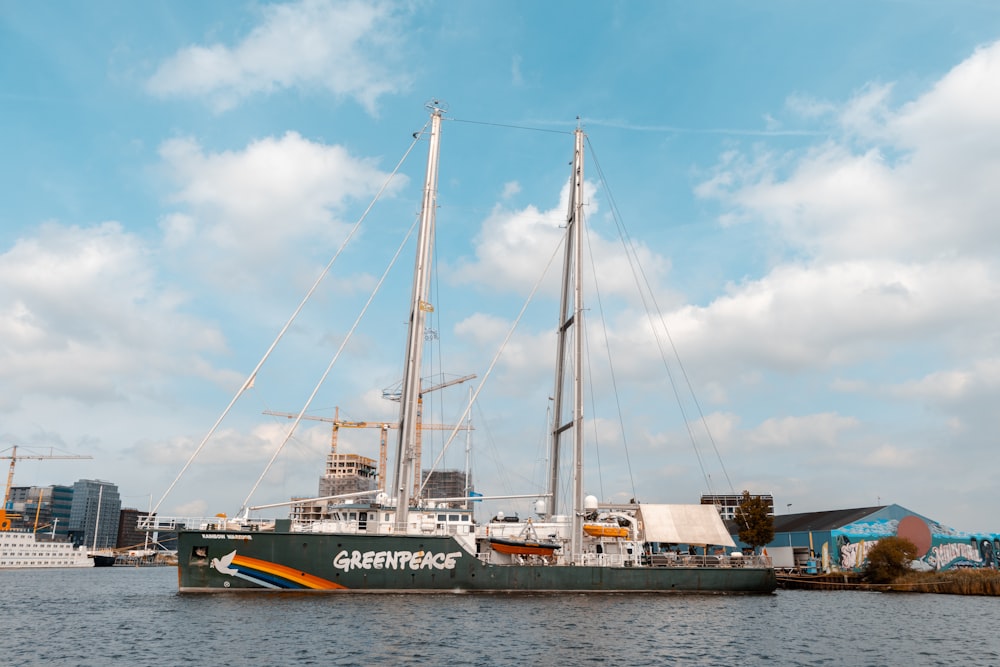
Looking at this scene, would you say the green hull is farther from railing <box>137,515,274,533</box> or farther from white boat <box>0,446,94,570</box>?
white boat <box>0,446,94,570</box>

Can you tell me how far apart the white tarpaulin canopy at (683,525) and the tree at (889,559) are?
61.5 ft

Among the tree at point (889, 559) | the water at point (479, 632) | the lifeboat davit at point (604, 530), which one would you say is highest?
the lifeboat davit at point (604, 530)

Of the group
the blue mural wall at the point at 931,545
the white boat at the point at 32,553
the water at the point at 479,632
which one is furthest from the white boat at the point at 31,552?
the blue mural wall at the point at 931,545

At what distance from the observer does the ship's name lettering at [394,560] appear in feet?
123

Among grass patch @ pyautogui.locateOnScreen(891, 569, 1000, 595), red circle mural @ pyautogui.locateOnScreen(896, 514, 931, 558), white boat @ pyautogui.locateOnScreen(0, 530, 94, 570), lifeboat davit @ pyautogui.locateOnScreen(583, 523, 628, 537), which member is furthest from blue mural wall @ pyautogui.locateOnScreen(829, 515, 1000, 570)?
white boat @ pyautogui.locateOnScreen(0, 530, 94, 570)

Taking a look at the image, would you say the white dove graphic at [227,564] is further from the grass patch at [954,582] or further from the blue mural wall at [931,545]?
the blue mural wall at [931,545]

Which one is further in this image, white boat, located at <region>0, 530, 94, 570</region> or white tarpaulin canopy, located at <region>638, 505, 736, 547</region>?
white boat, located at <region>0, 530, 94, 570</region>

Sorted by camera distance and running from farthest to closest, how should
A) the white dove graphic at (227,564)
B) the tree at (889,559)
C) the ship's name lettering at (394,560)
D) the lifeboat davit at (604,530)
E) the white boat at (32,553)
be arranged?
the white boat at (32,553) < the tree at (889,559) < the lifeboat davit at (604,530) < the ship's name lettering at (394,560) < the white dove graphic at (227,564)

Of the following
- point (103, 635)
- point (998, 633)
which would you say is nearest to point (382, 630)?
point (103, 635)

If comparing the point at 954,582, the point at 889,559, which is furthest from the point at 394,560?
the point at 889,559

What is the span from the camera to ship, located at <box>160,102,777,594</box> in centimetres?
3722

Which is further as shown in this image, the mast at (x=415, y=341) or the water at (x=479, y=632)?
the mast at (x=415, y=341)

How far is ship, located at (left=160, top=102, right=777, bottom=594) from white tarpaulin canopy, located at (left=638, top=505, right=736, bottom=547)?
0.27 ft

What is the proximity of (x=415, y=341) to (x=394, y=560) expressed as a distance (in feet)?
40.9
